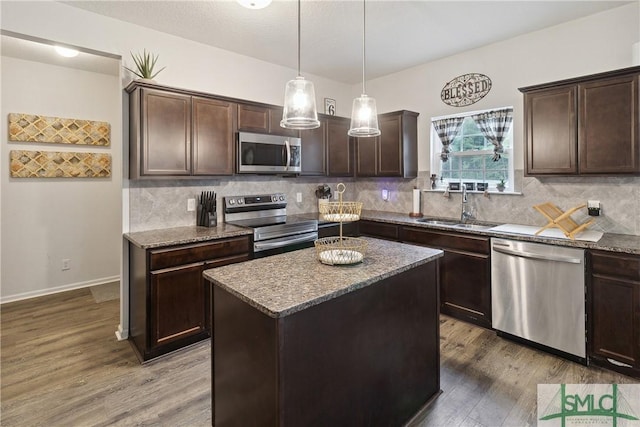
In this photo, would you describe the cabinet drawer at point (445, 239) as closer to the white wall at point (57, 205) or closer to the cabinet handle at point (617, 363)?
the cabinet handle at point (617, 363)

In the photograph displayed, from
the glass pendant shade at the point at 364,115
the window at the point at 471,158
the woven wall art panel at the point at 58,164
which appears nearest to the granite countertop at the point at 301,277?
the glass pendant shade at the point at 364,115

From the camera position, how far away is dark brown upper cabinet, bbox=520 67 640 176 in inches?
97.8

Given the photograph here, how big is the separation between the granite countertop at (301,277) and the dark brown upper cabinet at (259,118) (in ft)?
6.34

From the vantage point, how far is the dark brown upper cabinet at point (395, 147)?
4.13 m

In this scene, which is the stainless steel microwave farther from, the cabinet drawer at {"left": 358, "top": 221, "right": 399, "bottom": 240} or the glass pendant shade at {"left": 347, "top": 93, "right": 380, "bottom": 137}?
the glass pendant shade at {"left": 347, "top": 93, "right": 380, "bottom": 137}

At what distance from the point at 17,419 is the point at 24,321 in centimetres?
185

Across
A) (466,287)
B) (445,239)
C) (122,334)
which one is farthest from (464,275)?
(122,334)

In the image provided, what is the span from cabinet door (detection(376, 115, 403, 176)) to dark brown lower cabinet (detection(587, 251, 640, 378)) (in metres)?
2.25

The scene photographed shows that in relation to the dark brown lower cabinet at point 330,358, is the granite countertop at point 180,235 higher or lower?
higher

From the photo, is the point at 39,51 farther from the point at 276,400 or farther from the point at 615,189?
the point at 615,189

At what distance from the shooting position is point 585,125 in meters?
2.67

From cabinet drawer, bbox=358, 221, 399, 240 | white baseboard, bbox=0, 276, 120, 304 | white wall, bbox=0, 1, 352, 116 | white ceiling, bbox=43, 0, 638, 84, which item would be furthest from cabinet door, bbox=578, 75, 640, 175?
white baseboard, bbox=0, 276, 120, 304

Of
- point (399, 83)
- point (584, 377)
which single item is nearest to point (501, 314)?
point (584, 377)

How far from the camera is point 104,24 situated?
9.49ft
